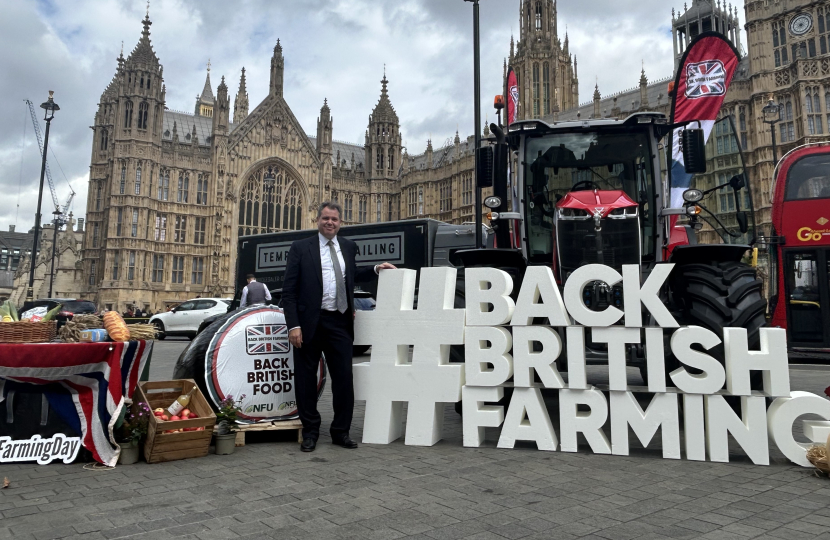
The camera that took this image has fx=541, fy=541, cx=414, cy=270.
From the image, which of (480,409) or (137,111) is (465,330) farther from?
(137,111)

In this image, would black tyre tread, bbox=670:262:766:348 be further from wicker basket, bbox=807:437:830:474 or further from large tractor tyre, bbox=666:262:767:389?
wicker basket, bbox=807:437:830:474

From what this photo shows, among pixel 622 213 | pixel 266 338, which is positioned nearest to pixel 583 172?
pixel 622 213

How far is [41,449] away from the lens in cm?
433

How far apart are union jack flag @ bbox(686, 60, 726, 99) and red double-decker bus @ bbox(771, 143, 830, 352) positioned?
18.1ft

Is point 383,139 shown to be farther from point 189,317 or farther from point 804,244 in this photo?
point 804,244

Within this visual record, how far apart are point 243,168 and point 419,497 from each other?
4699 cm

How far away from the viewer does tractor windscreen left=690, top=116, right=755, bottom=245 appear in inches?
248

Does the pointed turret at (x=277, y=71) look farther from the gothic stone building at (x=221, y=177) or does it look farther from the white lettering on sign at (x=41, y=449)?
the white lettering on sign at (x=41, y=449)

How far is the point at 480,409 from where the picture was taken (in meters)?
5.02

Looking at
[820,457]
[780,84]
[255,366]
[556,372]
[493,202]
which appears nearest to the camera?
[820,457]

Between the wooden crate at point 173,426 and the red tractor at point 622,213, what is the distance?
3.12m

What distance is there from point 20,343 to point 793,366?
16.0m

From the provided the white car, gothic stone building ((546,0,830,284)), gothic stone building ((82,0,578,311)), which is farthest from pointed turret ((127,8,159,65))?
gothic stone building ((546,0,830,284))

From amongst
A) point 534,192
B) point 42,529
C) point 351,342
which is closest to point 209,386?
point 351,342
